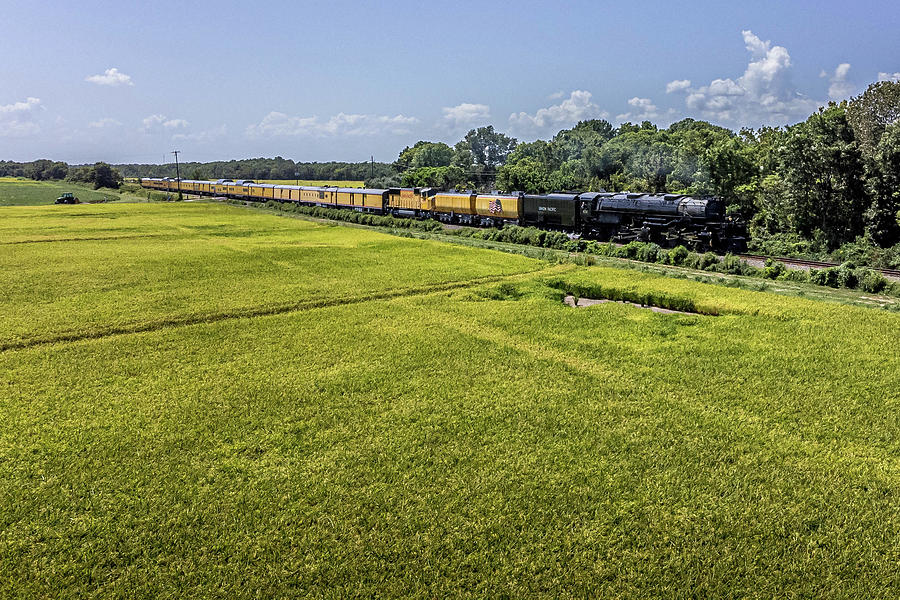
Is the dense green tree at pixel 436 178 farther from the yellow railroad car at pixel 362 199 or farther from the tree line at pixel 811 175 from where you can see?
the tree line at pixel 811 175

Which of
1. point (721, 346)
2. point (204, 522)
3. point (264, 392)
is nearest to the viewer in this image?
point (204, 522)

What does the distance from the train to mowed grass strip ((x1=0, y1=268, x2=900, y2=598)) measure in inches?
804

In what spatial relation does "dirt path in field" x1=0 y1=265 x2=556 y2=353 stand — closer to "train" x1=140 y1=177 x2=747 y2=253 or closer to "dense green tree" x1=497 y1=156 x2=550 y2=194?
"train" x1=140 y1=177 x2=747 y2=253

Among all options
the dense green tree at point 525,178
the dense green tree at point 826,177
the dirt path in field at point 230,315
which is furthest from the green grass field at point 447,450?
the dense green tree at point 525,178

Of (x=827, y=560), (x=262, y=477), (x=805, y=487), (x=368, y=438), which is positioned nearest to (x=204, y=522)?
(x=262, y=477)

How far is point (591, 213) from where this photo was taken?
43.6m

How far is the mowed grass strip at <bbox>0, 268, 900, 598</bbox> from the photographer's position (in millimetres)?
7910

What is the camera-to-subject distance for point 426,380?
1462 centimetres

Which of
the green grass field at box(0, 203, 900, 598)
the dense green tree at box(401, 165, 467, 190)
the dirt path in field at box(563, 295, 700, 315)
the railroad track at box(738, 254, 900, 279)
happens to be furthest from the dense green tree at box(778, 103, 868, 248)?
the dense green tree at box(401, 165, 467, 190)

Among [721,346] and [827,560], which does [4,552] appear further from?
[721,346]

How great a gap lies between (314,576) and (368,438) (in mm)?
3848

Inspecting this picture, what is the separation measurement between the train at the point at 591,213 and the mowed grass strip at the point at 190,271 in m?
10.6

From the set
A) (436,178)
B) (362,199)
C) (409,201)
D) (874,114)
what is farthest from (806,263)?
(436,178)

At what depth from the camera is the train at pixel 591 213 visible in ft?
123
